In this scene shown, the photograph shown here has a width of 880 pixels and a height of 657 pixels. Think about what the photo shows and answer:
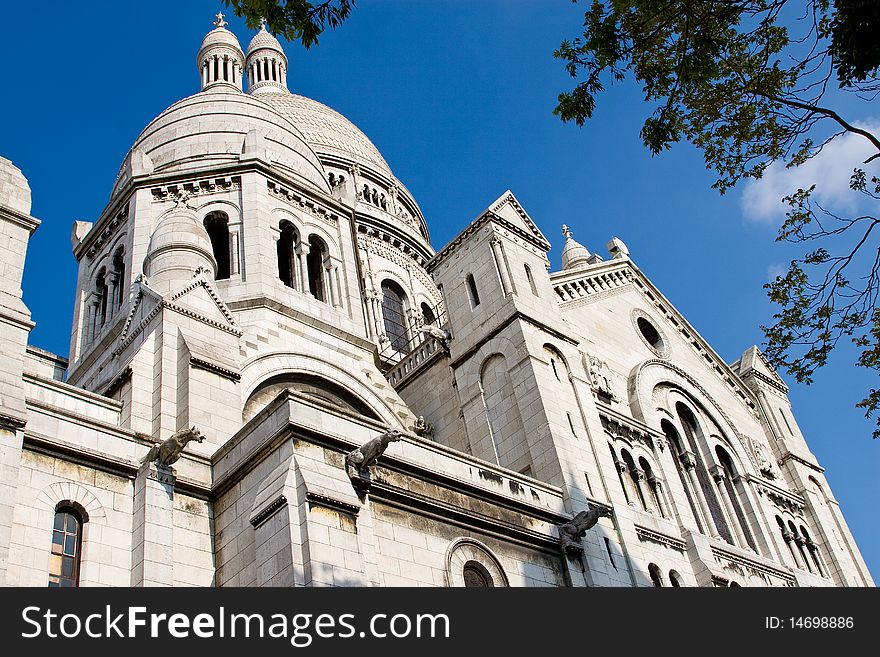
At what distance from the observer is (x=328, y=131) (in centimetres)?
5747

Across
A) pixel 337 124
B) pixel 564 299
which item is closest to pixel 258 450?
pixel 564 299

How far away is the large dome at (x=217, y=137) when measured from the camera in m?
34.1

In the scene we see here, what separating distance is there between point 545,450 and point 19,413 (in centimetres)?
1330

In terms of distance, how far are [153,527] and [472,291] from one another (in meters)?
14.6

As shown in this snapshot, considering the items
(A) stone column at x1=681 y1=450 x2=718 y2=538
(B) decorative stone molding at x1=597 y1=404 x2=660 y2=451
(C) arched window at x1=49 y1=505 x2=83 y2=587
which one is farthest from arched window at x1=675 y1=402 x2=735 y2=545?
(C) arched window at x1=49 y1=505 x2=83 y2=587

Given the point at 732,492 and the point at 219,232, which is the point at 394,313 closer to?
the point at 219,232

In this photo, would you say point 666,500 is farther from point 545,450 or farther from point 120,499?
point 120,499

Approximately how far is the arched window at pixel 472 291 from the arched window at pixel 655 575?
9.47 meters

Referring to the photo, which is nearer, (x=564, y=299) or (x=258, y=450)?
(x=258, y=450)

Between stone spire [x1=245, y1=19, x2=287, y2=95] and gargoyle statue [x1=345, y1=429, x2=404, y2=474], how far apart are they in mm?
52281

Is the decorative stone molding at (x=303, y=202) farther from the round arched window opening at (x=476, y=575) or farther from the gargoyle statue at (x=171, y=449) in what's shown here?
the round arched window opening at (x=476, y=575)

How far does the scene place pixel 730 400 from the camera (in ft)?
131

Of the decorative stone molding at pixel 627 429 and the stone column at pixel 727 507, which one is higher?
the decorative stone molding at pixel 627 429

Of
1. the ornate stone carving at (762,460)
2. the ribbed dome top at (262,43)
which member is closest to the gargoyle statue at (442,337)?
the ornate stone carving at (762,460)
